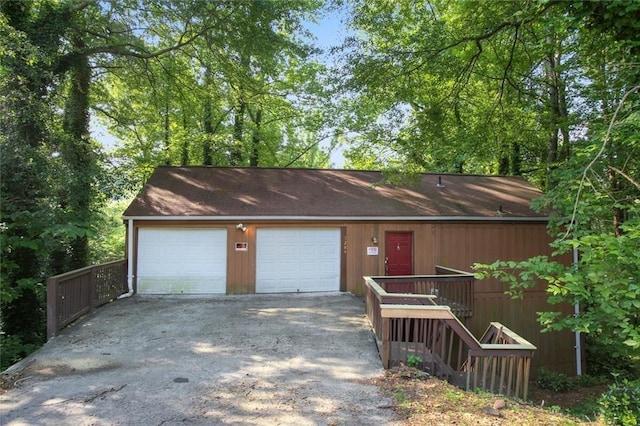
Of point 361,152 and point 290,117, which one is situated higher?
point 290,117

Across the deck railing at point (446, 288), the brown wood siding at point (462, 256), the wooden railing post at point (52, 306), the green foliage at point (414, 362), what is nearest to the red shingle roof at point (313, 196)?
the brown wood siding at point (462, 256)

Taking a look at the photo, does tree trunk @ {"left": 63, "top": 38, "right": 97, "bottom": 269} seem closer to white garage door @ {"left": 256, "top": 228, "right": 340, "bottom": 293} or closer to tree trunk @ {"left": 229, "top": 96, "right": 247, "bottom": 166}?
white garage door @ {"left": 256, "top": 228, "right": 340, "bottom": 293}

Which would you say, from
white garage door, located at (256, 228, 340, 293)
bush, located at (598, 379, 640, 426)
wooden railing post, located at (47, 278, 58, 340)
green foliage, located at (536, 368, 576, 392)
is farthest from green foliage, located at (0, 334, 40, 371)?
green foliage, located at (536, 368, 576, 392)

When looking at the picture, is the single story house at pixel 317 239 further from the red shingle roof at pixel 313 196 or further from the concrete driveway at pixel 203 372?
the concrete driveway at pixel 203 372

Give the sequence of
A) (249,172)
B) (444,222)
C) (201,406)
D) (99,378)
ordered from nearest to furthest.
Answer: (201,406)
(99,378)
(444,222)
(249,172)

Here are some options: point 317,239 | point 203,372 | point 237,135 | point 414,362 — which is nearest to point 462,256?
point 317,239

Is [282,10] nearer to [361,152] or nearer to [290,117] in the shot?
[361,152]

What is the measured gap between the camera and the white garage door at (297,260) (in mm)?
10227

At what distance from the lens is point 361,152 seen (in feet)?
33.2

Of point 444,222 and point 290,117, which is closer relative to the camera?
point 444,222

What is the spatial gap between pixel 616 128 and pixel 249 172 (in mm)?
9941

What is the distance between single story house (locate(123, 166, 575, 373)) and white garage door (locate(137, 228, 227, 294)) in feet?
0.09

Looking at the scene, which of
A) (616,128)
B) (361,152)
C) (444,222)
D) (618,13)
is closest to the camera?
(618,13)

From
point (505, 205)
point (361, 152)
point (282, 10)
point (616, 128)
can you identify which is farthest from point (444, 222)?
point (282, 10)
